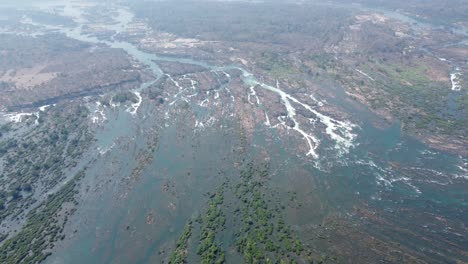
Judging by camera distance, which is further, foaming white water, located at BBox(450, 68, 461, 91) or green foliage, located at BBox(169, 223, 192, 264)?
foaming white water, located at BBox(450, 68, 461, 91)

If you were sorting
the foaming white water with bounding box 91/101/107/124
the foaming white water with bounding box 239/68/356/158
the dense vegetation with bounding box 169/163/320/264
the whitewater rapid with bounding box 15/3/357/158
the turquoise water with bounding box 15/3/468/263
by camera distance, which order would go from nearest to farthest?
the dense vegetation with bounding box 169/163/320/264
the turquoise water with bounding box 15/3/468/263
the foaming white water with bounding box 239/68/356/158
the whitewater rapid with bounding box 15/3/357/158
the foaming white water with bounding box 91/101/107/124

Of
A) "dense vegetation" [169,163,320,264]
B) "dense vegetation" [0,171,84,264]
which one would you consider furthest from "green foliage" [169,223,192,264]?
"dense vegetation" [0,171,84,264]

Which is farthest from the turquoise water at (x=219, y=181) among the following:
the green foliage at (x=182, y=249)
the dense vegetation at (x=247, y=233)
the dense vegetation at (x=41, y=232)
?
the dense vegetation at (x=247, y=233)

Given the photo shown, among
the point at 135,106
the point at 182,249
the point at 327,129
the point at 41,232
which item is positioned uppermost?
the point at 327,129

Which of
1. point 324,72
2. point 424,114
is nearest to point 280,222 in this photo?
point 424,114

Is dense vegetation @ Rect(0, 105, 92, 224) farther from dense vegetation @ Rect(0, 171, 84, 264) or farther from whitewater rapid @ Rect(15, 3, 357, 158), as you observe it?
whitewater rapid @ Rect(15, 3, 357, 158)

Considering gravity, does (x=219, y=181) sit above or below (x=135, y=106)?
below

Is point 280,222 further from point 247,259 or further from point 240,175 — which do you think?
point 240,175

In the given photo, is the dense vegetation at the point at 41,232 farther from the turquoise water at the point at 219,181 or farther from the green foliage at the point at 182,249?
the green foliage at the point at 182,249

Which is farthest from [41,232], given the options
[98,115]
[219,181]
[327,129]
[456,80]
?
[456,80]

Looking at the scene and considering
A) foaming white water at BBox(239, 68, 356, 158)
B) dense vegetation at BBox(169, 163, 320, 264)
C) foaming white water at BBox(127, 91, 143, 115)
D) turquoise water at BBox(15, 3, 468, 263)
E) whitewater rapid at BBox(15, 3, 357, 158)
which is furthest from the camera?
foaming white water at BBox(127, 91, 143, 115)

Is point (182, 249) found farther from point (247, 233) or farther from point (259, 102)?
point (259, 102)
